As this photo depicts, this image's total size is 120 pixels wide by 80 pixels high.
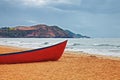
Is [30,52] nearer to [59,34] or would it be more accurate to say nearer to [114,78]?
[114,78]

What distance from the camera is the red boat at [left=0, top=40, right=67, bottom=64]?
12.9 meters

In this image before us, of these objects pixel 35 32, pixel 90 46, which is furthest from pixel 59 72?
pixel 35 32

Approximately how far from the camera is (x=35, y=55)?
13.6 meters

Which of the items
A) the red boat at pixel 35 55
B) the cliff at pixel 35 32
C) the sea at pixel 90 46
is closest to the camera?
the red boat at pixel 35 55

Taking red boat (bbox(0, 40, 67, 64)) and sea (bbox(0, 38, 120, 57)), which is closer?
red boat (bbox(0, 40, 67, 64))

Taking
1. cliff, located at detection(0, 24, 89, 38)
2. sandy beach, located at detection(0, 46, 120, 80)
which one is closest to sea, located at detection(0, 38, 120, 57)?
sandy beach, located at detection(0, 46, 120, 80)

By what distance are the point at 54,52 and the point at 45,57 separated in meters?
0.60

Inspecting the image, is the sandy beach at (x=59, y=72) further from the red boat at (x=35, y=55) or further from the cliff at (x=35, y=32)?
the cliff at (x=35, y=32)

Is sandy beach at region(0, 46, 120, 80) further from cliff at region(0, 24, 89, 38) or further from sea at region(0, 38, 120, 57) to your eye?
cliff at region(0, 24, 89, 38)

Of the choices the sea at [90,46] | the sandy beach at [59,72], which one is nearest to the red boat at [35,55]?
the sandy beach at [59,72]

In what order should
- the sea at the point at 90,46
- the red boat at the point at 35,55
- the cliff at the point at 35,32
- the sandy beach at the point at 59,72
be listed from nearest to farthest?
the sandy beach at the point at 59,72 → the red boat at the point at 35,55 → the sea at the point at 90,46 → the cliff at the point at 35,32

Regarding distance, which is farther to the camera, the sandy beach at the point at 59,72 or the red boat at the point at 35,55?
the red boat at the point at 35,55

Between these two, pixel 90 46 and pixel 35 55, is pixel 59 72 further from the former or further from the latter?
pixel 90 46

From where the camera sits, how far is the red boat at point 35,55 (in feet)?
42.2
